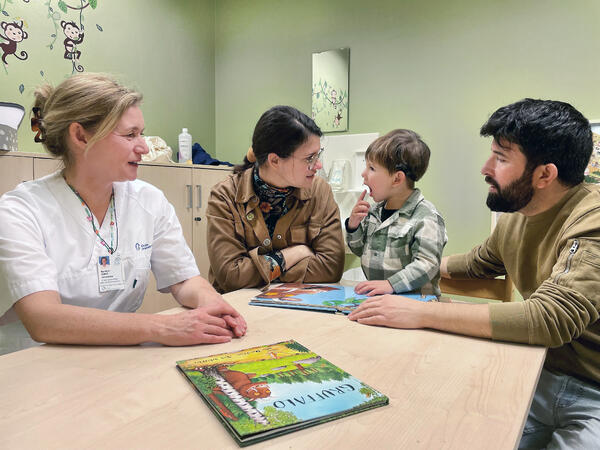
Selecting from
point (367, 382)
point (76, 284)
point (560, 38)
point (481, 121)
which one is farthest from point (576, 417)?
point (560, 38)

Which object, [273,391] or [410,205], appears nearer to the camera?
[273,391]

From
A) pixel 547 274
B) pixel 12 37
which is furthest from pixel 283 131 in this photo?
pixel 12 37

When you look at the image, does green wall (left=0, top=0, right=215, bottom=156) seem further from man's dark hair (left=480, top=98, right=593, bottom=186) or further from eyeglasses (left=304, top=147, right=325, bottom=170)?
man's dark hair (left=480, top=98, right=593, bottom=186)

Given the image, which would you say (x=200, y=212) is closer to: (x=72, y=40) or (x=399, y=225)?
(x=72, y=40)

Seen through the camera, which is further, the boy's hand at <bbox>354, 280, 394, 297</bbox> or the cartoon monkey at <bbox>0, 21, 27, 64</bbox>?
the cartoon monkey at <bbox>0, 21, 27, 64</bbox>

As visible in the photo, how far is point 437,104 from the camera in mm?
3254

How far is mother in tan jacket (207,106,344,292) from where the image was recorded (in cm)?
167

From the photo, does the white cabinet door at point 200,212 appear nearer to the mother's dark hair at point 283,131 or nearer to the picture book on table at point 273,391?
the mother's dark hair at point 283,131

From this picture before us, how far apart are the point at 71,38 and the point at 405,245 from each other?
10.1 feet

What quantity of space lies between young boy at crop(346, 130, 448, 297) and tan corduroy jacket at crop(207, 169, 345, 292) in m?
0.13

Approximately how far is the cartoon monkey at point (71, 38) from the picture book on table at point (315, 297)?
111 inches

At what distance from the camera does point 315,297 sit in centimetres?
140

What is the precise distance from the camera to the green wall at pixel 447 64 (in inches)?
110

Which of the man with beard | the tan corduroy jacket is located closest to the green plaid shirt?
the tan corduroy jacket
